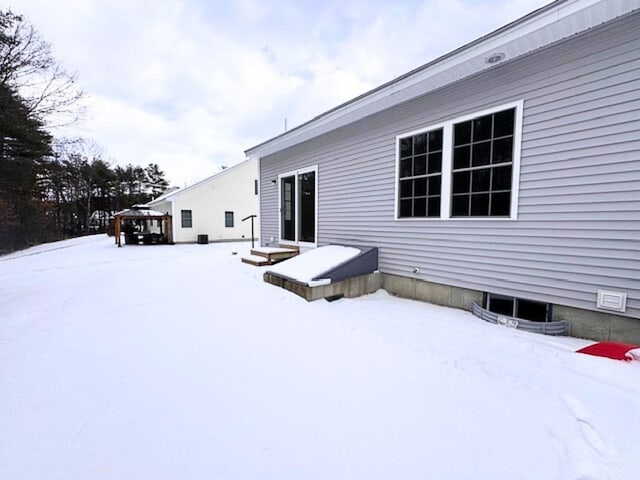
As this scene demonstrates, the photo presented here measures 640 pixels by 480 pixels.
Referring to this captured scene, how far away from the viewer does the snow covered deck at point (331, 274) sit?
14.2 feet

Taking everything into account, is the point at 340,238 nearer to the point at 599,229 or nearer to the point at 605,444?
the point at 599,229

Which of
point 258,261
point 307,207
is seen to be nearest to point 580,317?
point 307,207

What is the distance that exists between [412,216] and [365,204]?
1041 mm

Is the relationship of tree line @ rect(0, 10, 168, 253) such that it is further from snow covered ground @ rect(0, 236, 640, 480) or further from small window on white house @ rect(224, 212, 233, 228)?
small window on white house @ rect(224, 212, 233, 228)

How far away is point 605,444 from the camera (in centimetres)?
151

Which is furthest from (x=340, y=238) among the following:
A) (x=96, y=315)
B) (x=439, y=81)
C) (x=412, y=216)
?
(x=96, y=315)

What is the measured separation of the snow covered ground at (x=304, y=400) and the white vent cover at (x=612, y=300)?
1.77 feet

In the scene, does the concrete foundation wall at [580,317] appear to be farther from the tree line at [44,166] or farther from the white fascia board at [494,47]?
the tree line at [44,166]

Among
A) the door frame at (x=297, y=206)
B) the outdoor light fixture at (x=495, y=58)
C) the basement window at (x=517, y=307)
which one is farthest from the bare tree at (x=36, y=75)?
the basement window at (x=517, y=307)

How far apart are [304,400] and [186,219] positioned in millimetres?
15037

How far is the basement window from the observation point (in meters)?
3.39

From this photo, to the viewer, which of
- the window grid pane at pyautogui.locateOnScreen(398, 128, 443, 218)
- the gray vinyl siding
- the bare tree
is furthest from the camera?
the bare tree

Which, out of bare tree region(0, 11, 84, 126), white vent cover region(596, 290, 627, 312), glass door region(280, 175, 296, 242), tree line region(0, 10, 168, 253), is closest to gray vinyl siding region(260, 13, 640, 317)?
Result: white vent cover region(596, 290, 627, 312)

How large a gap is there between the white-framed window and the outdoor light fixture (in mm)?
527
